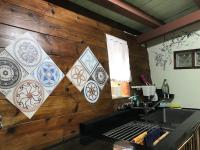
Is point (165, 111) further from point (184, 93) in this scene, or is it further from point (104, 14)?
point (104, 14)

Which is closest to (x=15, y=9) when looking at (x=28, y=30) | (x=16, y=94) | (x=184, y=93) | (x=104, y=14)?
(x=28, y=30)

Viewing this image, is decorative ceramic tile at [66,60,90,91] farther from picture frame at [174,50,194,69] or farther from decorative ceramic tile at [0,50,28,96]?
picture frame at [174,50,194,69]

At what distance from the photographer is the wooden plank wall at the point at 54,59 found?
1090 mm

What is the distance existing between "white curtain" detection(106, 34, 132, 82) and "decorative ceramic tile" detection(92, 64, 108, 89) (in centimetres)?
12

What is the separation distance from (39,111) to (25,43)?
0.45 metres

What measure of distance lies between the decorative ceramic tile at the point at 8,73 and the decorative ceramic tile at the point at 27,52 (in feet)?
0.11

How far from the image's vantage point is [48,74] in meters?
1.30

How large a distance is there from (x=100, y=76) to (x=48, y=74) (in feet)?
1.90

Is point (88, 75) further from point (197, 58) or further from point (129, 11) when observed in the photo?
point (197, 58)

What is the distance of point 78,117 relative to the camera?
147 centimetres

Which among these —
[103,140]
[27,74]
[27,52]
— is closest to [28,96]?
[27,74]

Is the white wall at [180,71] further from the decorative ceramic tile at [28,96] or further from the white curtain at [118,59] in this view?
the decorative ceramic tile at [28,96]

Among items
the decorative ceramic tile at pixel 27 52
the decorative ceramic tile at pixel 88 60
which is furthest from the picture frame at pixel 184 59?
the decorative ceramic tile at pixel 27 52

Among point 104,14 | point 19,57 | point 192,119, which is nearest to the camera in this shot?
point 19,57
